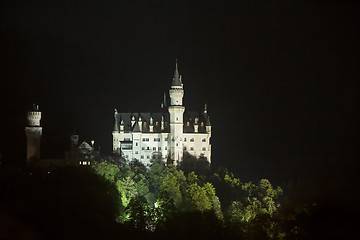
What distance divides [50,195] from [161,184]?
19327mm

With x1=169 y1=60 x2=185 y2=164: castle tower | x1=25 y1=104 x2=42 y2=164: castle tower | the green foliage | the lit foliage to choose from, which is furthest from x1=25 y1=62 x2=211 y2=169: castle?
the green foliage

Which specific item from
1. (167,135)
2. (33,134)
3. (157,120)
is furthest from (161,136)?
(33,134)

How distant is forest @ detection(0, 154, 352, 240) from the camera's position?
6606cm

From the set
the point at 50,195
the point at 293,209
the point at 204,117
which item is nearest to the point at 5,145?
the point at 204,117

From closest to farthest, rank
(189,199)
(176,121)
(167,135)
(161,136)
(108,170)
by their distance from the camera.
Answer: (189,199)
(108,170)
(176,121)
(167,135)
(161,136)

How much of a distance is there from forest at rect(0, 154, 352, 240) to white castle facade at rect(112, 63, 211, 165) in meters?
2.62

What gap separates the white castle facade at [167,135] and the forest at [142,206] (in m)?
2.62

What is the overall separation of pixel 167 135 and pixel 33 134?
46.0ft

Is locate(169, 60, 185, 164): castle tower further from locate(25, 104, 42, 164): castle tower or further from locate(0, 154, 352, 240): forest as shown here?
locate(25, 104, 42, 164): castle tower

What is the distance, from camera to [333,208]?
6122cm

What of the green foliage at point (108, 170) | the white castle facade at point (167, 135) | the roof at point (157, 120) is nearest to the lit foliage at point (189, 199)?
the green foliage at point (108, 170)

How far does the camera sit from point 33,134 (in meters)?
98.1

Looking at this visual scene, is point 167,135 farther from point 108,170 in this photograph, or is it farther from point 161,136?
point 108,170

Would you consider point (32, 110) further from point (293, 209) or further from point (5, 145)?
point (293, 209)
